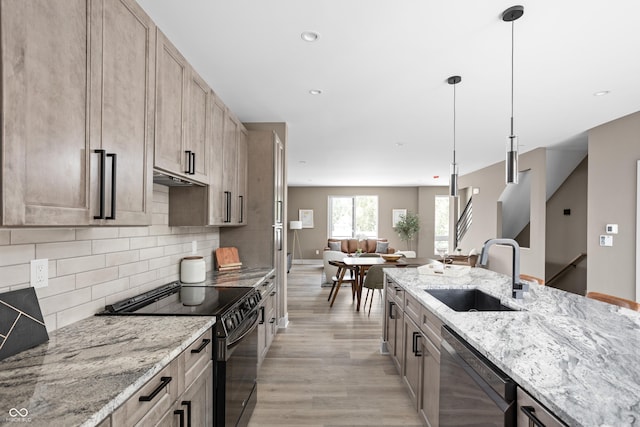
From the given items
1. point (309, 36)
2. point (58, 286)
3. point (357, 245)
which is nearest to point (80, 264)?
point (58, 286)

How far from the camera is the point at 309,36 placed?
2154 millimetres

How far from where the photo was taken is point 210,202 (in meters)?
2.56

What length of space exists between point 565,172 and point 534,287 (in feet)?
15.0

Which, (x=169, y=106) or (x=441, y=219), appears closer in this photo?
(x=169, y=106)

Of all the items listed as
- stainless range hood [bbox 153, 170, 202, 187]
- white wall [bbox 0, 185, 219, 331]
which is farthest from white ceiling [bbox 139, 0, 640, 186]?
white wall [bbox 0, 185, 219, 331]

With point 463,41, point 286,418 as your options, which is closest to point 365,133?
point 463,41

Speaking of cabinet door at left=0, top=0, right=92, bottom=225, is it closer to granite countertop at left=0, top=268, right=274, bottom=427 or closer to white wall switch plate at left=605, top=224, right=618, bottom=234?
granite countertop at left=0, top=268, right=274, bottom=427

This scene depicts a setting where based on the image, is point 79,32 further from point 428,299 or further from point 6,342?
point 428,299

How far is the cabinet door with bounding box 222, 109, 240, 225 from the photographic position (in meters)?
2.94

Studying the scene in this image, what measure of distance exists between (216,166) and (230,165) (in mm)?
408

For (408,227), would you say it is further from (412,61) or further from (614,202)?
(412,61)

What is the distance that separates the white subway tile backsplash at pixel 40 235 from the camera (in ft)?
4.24

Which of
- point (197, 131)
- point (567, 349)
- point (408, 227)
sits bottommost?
point (567, 349)

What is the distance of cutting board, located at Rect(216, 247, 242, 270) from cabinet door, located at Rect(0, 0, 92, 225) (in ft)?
7.35
